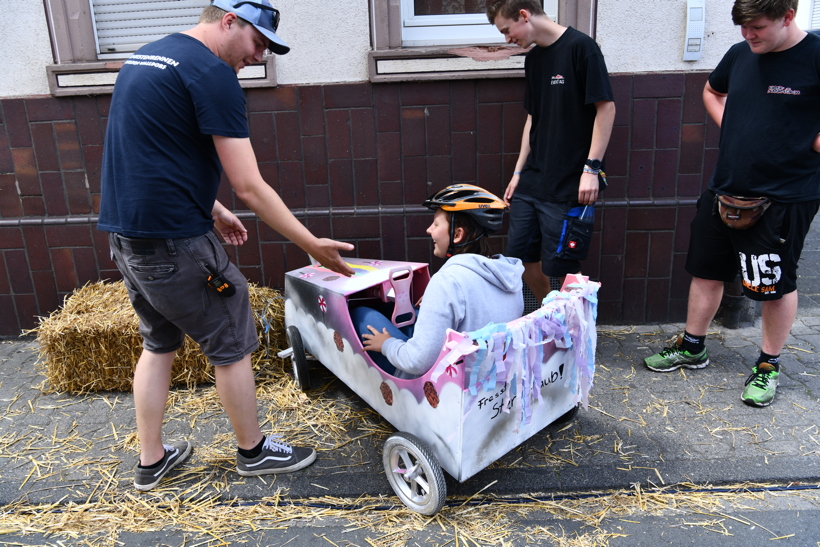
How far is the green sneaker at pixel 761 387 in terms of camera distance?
336 cm

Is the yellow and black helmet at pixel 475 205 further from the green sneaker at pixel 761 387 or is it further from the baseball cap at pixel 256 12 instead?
the green sneaker at pixel 761 387

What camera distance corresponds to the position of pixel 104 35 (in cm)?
444

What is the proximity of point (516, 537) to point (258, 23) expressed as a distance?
2366 mm

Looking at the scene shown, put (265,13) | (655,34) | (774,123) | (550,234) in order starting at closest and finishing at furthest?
(265,13), (774,123), (550,234), (655,34)

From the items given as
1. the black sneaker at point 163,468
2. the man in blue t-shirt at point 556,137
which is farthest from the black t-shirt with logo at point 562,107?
the black sneaker at point 163,468

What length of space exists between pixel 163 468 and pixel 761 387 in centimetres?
323

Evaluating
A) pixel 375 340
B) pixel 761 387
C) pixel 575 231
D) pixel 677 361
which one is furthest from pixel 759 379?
pixel 375 340

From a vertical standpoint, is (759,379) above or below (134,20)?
below

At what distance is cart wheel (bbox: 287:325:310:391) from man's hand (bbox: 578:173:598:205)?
186cm

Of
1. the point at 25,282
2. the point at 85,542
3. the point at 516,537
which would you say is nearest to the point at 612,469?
the point at 516,537

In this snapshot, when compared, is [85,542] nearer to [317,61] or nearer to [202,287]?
A: [202,287]

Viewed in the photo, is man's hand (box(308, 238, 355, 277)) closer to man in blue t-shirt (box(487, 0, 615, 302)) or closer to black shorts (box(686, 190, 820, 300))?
man in blue t-shirt (box(487, 0, 615, 302))

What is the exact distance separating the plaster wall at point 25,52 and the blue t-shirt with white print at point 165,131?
2.49m

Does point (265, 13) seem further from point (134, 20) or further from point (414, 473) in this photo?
point (134, 20)
